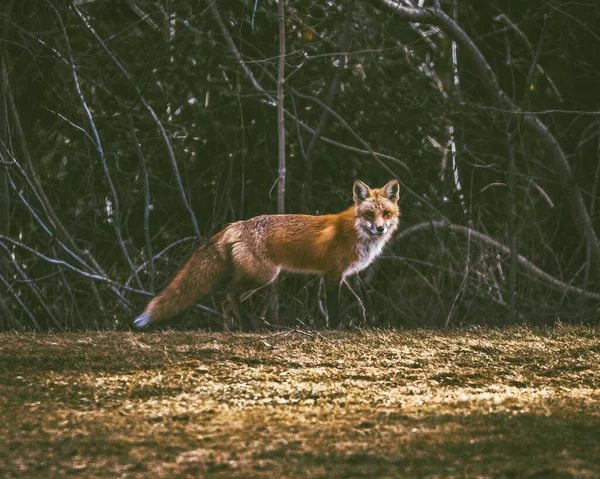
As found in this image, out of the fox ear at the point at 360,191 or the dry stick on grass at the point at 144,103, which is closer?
the fox ear at the point at 360,191

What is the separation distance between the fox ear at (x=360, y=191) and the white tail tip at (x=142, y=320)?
155cm

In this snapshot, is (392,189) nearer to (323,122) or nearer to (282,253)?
(323,122)

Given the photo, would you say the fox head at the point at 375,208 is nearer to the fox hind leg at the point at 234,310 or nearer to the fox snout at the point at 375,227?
the fox snout at the point at 375,227

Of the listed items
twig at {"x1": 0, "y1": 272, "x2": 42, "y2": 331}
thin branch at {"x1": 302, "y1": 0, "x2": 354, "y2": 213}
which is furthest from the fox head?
twig at {"x1": 0, "y1": 272, "x2": 42, "y2": 331}

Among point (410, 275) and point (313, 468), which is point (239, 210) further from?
point (313, 468)

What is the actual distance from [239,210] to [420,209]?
1.37m

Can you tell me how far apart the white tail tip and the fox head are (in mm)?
1487

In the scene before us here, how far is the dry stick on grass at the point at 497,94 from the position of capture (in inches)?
258

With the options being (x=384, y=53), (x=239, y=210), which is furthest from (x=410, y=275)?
(x=384, y=53)

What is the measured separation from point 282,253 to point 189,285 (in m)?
0.64

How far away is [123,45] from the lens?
6.33 metres

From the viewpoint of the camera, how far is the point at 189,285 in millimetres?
5211

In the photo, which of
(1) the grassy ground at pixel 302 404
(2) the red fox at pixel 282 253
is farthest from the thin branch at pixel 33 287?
(2) the red fox at pixel 282 253

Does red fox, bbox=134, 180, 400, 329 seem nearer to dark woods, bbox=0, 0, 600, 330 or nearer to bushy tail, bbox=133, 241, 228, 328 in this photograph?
bushy tail, bbox=133, 241, 228, 328
